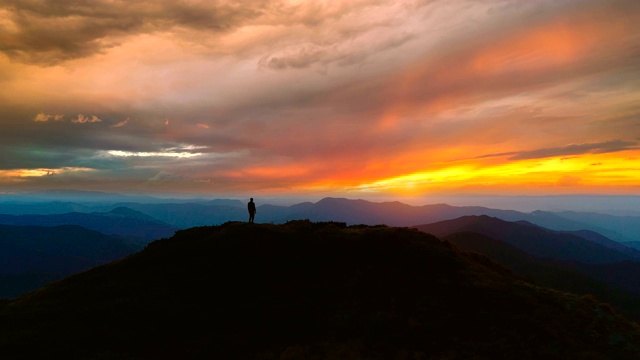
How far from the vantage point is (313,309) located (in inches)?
1168

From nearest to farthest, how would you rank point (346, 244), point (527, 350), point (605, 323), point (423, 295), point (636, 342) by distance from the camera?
point (527, 350), point (636, 342), point (605, 323), point (423, 295), point (346, 244)

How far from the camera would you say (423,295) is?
97.2 ft

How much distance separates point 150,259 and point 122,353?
17.3 meters

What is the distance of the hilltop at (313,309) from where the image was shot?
76.3ft

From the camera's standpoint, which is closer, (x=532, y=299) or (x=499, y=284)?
(x=532, y=299)

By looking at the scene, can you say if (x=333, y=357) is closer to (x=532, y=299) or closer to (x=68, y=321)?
(x=532, y=299)

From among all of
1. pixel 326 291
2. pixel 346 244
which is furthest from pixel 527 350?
pixel 346 244

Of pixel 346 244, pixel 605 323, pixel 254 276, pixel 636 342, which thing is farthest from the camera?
pixel 346 244

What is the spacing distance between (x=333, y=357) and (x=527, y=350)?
11.6 metres

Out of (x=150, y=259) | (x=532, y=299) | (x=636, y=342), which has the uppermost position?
(x=150, y=259)

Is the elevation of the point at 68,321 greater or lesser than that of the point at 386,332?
greater

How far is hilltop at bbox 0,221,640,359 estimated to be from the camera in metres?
23.3

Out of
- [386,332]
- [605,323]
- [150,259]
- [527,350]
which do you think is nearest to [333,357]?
[386,332]

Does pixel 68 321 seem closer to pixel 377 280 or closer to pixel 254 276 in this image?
pixel 254 276
